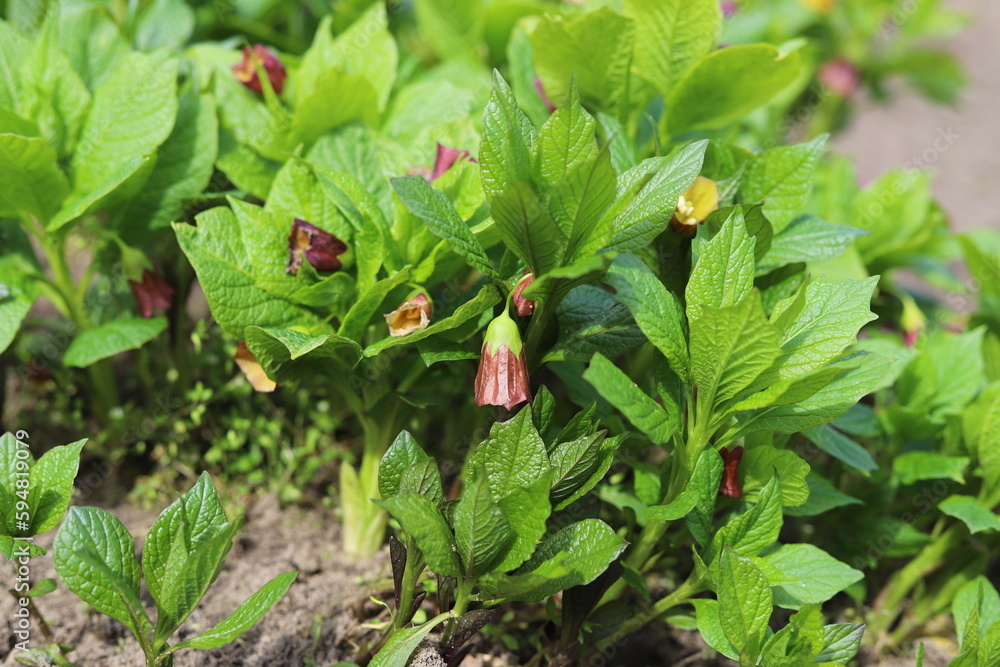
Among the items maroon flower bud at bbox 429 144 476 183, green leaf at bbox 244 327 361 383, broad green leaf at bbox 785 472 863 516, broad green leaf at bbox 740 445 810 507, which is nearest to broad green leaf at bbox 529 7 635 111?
maroon flower bud at bbox 429 144 476 183

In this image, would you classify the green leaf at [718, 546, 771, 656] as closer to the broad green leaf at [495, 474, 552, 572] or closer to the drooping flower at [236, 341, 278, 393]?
the broad green leaf at [495, 474, 552, 572]

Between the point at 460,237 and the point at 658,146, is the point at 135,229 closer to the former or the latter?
the point at 460,237

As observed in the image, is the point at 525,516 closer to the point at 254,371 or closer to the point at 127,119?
the point at 254,371

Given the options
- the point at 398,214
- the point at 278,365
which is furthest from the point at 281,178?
the point at 278,365

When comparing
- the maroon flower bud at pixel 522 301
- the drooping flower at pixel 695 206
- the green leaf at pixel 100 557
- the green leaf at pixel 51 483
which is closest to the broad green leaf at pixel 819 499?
the drooping flower at pixel 695 206

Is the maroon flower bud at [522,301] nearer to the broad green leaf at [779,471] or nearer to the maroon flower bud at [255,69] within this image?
the broad green leaf at [779,471]
